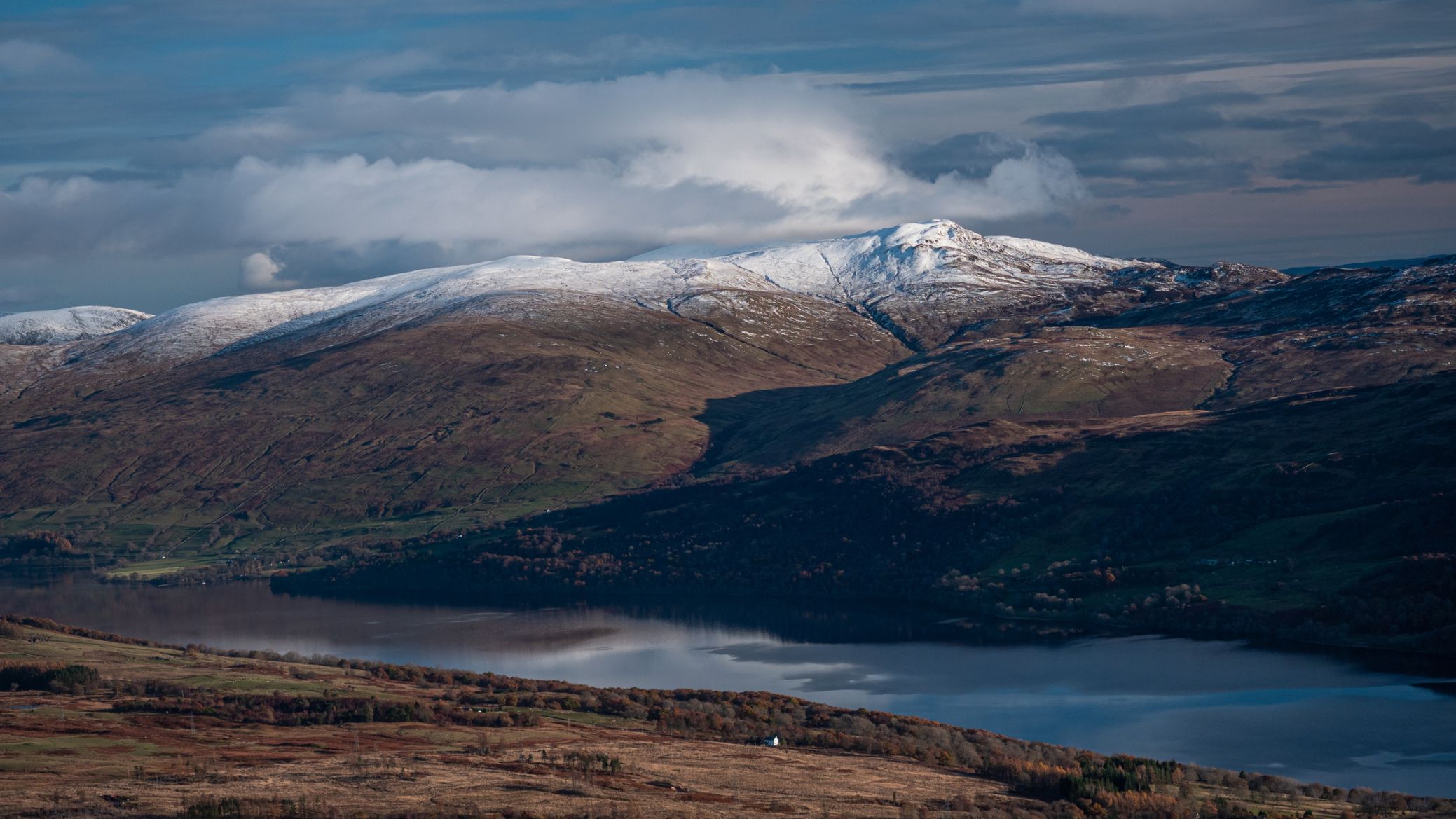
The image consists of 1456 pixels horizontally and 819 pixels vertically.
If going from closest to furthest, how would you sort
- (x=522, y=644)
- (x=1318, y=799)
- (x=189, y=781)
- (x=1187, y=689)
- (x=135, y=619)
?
(x=189, y=781), (x=1318, y=799), (x=1187, y=689), (x=522, y=644), (x=135, y=619)

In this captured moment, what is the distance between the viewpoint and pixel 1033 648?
12344 centimetres

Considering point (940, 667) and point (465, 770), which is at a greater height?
point (940, 667)

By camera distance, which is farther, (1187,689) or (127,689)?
(1187,689)

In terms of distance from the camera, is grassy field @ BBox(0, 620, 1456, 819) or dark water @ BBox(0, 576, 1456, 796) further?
dark water @ BBox(0, 576, 1456, 796)

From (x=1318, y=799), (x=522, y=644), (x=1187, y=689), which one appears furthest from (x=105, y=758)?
(x=522, y=644)

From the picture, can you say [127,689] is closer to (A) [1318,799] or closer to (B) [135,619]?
(A) [1318,799]

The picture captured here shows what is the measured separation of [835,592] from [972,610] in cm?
2180

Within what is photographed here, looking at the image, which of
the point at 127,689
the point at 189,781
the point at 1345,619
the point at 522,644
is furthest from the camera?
the point at 522,644

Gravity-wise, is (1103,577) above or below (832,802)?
above

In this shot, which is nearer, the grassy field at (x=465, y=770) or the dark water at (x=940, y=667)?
the grassy field at (x=465, y=770)

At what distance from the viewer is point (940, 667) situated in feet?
382

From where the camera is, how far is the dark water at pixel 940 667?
84.8 m

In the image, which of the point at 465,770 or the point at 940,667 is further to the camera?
the point at 940,667

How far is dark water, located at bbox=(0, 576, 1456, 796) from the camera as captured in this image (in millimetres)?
84750
